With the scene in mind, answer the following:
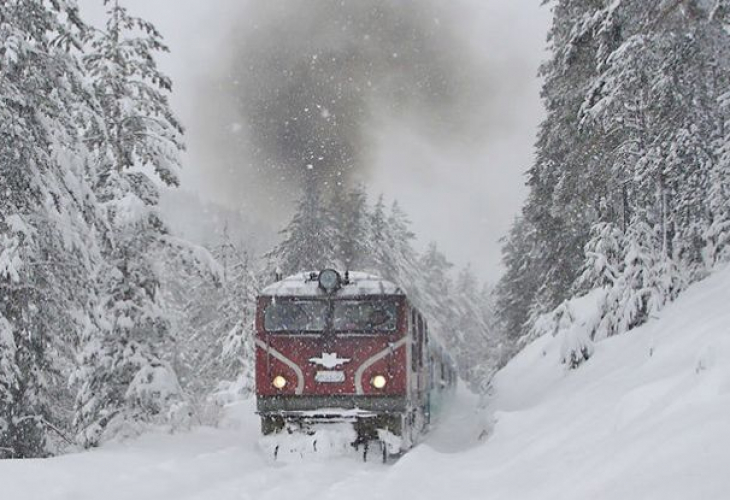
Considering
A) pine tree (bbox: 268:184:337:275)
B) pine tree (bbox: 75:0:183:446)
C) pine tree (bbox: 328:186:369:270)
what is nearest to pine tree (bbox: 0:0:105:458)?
pine tree (bbox: 75:0:183:446)

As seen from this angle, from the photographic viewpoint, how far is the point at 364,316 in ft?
38.2

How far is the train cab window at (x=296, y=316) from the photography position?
11.6 m

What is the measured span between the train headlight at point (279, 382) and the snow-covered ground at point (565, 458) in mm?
1026

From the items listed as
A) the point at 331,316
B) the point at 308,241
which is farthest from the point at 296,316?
the point at 308,241

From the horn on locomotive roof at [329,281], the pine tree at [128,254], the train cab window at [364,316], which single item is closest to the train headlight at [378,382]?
the train cab window at [364,316]

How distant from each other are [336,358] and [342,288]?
1.22 metres

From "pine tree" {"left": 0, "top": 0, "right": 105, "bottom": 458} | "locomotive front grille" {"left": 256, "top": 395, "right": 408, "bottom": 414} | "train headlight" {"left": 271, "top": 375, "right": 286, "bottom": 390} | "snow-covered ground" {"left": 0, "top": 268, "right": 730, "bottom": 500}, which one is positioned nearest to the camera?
"snow-covered ground" {"left": 0, "top": 268, "right": 730, "bottom": 500}

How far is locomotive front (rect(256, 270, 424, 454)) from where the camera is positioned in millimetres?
11172

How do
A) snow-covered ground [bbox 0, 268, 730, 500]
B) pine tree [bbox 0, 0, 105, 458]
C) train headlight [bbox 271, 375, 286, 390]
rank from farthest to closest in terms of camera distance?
train headlight [bbox 271, 375, 286, 390], pine tree [bbox 0, 0, 105, 458], snow-covered ground [bbox 0, 268, 730, 500]

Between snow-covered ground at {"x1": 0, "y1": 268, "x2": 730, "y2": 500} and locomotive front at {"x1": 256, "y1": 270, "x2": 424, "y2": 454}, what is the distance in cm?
75

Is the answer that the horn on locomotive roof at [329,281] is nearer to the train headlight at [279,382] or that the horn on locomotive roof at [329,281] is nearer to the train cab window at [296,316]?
the train cab window at [296,316]

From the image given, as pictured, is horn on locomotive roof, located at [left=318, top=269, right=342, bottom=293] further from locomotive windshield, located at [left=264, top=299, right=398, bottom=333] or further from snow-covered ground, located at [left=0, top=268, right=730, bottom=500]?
snow-covered ground, located at [left=0, top=268, right=730, bottom=500]

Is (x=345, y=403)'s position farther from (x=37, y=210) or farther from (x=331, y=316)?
(x=37, y=210)

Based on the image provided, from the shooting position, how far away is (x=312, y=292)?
39.1 ft
